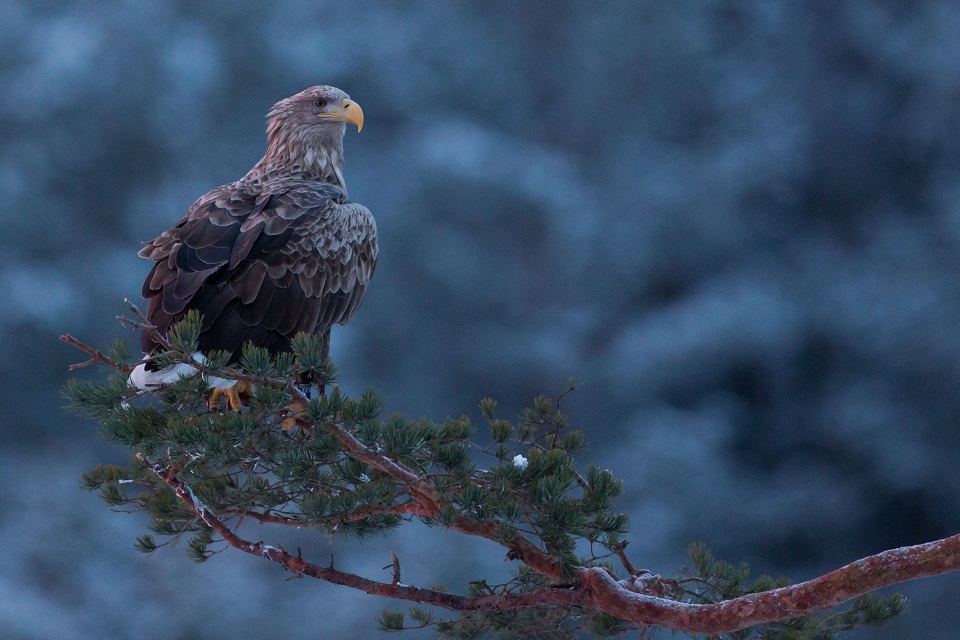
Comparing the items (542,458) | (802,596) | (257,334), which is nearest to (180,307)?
(257,334)

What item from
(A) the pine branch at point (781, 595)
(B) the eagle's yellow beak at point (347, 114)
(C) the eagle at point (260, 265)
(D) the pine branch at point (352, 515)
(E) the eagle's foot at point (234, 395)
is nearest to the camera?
(A) the pine branch at point (781, 595)

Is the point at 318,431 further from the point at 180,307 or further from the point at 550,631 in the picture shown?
the point at 550,631

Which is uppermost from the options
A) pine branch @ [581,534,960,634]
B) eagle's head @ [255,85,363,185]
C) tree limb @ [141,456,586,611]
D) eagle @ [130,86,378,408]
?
eagle's head @ [255,85,363,185]

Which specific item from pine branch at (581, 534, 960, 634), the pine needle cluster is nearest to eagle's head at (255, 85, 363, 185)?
the pine needle cluster

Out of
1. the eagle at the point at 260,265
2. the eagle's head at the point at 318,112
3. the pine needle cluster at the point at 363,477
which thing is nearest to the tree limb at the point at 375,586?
the pine needle cluster at the point at 363,477

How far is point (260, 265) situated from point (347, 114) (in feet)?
3.68

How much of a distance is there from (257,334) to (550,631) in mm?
1538

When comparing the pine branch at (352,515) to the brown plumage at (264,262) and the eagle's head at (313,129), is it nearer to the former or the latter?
the brown plumage at (264,262)

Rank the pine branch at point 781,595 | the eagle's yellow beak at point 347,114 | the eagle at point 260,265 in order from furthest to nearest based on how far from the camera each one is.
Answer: the eagle's yellow beak at point 347,114
the eagle at point 260,265
the pine branch at point 781,595

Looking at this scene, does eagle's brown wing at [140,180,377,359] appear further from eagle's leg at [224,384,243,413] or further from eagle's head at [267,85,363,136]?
eagle's head at [267,85,363,136]

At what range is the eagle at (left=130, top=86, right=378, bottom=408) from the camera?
3.21 meters

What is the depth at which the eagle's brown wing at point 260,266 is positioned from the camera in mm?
3223

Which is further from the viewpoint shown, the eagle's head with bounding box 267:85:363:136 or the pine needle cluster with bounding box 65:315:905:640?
the eagle's head with bounding box 267:85:363:136

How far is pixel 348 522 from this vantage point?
3.01 metres
